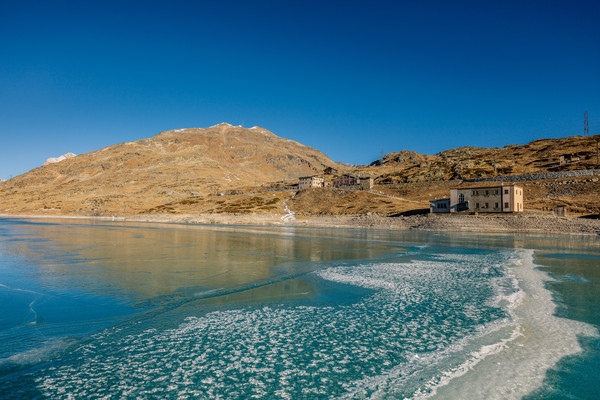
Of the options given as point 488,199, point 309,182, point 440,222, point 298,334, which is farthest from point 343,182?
point 298,334

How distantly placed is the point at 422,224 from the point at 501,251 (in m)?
35.9

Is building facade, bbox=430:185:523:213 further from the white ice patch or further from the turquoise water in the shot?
the white ice patch

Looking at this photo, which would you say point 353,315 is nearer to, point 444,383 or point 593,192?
point 444,383

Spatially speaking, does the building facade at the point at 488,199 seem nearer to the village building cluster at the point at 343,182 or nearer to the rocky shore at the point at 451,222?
the rocky shore at the point at 451,222

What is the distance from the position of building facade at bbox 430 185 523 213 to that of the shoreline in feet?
7.85

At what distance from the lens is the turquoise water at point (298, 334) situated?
7.54 metres

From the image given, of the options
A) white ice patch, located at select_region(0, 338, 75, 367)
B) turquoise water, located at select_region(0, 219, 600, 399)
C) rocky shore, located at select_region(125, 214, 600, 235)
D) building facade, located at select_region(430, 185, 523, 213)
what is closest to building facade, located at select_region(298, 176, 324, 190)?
rocky shore, located at select_region(125, 214, 600, 235)

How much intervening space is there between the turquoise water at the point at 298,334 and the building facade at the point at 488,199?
167 feet

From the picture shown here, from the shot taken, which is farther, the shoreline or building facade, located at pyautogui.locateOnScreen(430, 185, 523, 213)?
building facade, located at pyautogui.locateOnScreen(430, 185, 523, 213)

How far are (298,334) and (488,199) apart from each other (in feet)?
229

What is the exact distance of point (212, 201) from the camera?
130875 mm

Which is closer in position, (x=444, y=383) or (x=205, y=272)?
(x=444, y=383)

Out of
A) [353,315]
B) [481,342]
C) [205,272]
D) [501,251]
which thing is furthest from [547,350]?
[501,251]

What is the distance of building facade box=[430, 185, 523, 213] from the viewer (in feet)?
218
